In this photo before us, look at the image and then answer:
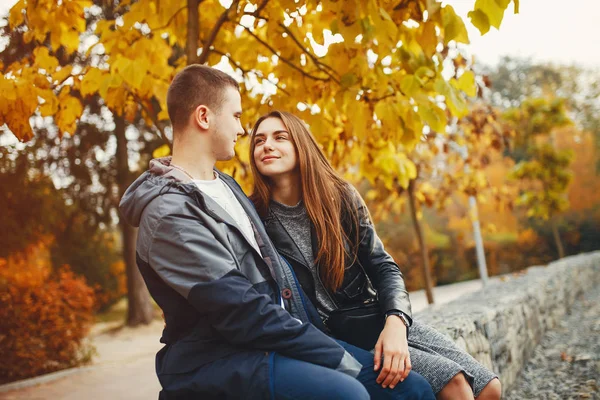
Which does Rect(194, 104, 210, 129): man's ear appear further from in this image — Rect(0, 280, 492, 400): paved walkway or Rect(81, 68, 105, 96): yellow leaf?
Rect(0, 280, 492, 400): paved walkway

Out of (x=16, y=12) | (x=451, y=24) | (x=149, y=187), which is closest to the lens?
(x=149, y=187)

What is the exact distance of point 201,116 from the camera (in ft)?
6.57

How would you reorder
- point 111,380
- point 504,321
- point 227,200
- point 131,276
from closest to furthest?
point 227,200, point 504,321, point 111,380, point 131,276

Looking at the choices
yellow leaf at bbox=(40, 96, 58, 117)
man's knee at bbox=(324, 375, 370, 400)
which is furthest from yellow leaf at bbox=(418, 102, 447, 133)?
yellow leaf at bbox=(40, 96, 58, 117)

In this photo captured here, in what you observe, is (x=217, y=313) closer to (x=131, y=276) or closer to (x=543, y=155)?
(x=131, y=276)

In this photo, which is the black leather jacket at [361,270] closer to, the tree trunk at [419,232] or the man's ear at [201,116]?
the man's ear at [201,116]

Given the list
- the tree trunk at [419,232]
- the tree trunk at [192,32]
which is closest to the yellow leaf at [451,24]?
the tree trunk at [192,32]

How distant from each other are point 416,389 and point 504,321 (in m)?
3.09

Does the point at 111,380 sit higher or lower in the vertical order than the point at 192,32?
lower

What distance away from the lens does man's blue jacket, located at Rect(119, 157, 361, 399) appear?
1.55 meters

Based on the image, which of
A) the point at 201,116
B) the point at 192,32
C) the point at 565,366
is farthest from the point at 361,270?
the point at 565,366

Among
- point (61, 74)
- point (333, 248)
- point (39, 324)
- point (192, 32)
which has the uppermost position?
point (192, 32)

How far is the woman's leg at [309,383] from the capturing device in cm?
151

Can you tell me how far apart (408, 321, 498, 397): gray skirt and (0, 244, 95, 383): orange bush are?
6.60 m
